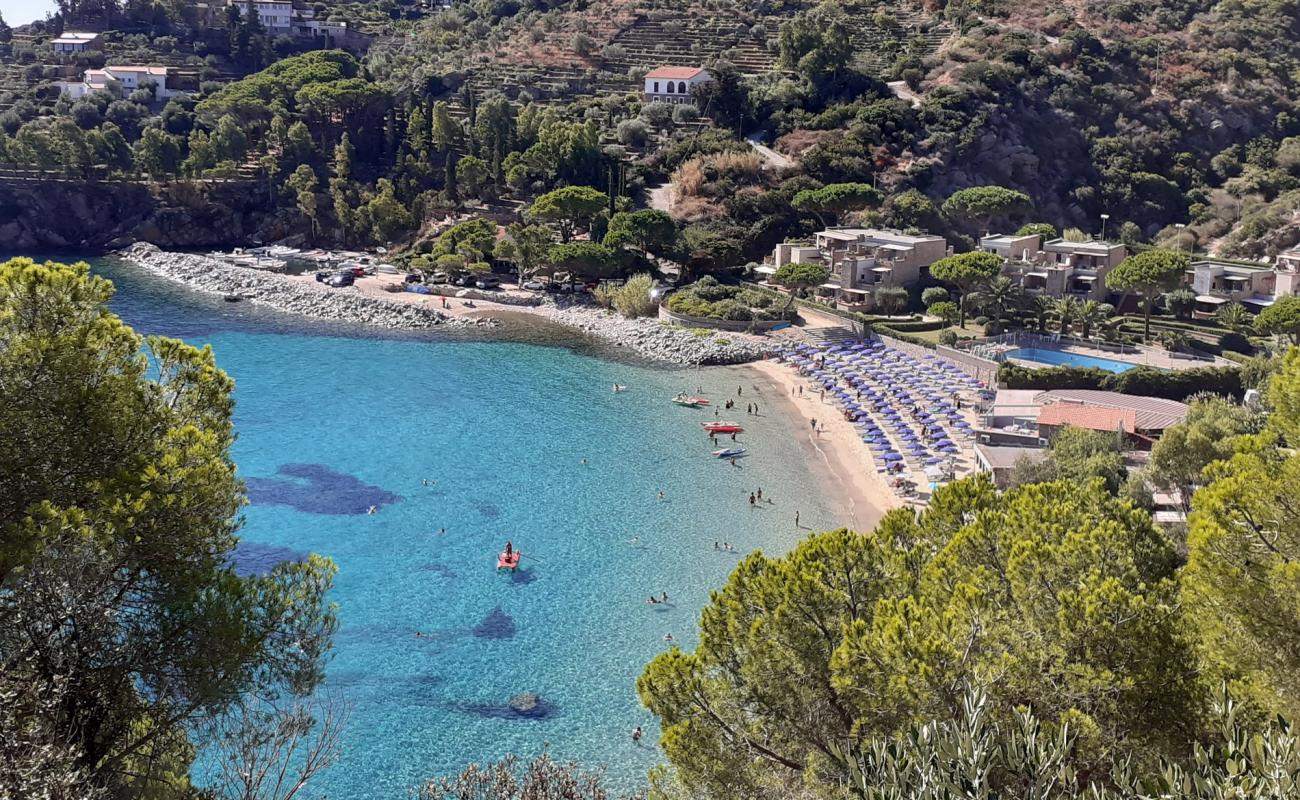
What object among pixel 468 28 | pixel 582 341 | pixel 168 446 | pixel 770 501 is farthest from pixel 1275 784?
pixel 468 28

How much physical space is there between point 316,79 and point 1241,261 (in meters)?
77.0

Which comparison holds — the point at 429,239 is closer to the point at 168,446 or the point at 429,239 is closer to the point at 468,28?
the point at 468,28

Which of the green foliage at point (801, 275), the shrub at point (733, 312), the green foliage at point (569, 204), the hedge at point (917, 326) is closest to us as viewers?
the hedge at point (917, 326)

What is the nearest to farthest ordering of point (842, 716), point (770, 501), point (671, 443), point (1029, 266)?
Result: point (842, 716), point (770, 501), point (671, 443), point (1029, 266)

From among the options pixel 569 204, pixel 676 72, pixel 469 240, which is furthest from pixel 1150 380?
pixel 676 72

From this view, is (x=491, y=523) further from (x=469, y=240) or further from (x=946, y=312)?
(x=469, y=240)

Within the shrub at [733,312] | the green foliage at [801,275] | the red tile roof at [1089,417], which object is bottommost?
the shrub at [733,312]

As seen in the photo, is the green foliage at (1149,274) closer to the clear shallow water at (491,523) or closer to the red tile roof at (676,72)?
the clear shallow water at (491,523)

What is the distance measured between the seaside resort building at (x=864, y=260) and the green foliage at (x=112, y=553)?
49.7 m

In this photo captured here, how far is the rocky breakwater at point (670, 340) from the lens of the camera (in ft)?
173

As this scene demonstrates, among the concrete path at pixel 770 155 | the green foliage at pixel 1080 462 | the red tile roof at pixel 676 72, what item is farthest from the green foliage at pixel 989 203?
the green foliage at pixel 1080 462

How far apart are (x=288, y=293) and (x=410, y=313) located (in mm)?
10847

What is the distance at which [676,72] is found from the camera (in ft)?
296

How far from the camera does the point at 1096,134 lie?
81062 millimetres
